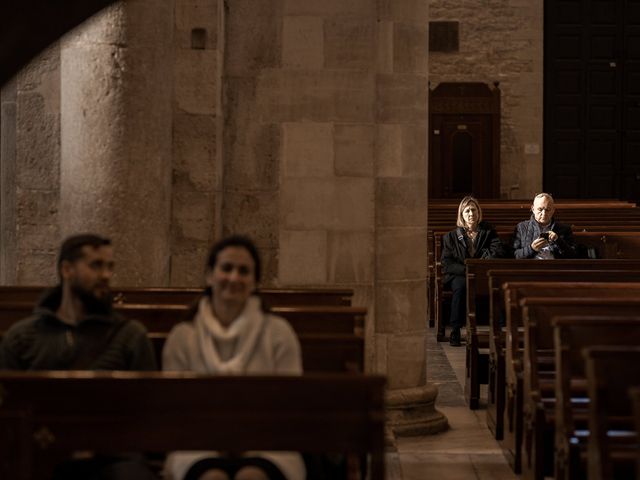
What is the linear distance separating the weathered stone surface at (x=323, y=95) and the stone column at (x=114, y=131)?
870 mm

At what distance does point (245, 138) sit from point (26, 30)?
1.39m

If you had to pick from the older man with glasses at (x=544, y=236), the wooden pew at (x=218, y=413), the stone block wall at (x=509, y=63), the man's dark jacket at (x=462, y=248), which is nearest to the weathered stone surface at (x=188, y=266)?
the older man with glasses at (x=544, y=236)

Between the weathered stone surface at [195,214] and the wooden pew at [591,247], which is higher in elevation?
the weathered stone surface at [195,214]

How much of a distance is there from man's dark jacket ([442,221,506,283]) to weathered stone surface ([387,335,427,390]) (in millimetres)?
2773

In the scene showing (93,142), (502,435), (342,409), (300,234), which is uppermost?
(93,142)

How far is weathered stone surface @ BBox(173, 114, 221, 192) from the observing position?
712cm

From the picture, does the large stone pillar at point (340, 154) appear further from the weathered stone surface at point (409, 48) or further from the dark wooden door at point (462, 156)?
the dark wooden door at point (462, 156)

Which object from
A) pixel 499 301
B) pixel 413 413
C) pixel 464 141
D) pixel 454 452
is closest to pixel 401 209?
pixel 499 301

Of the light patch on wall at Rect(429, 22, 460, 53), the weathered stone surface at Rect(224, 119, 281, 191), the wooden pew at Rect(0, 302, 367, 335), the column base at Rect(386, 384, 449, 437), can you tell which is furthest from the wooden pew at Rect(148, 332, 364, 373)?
the light patch on wall at Rect(429, 22, 460, 53)

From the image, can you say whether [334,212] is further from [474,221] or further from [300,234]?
[474,221]

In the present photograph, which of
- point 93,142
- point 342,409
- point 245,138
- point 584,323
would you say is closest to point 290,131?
point 245,138

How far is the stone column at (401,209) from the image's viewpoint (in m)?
7.16

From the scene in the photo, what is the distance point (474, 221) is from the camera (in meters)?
10.1

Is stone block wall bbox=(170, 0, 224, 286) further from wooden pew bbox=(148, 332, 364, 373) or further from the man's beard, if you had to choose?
the man's beard
